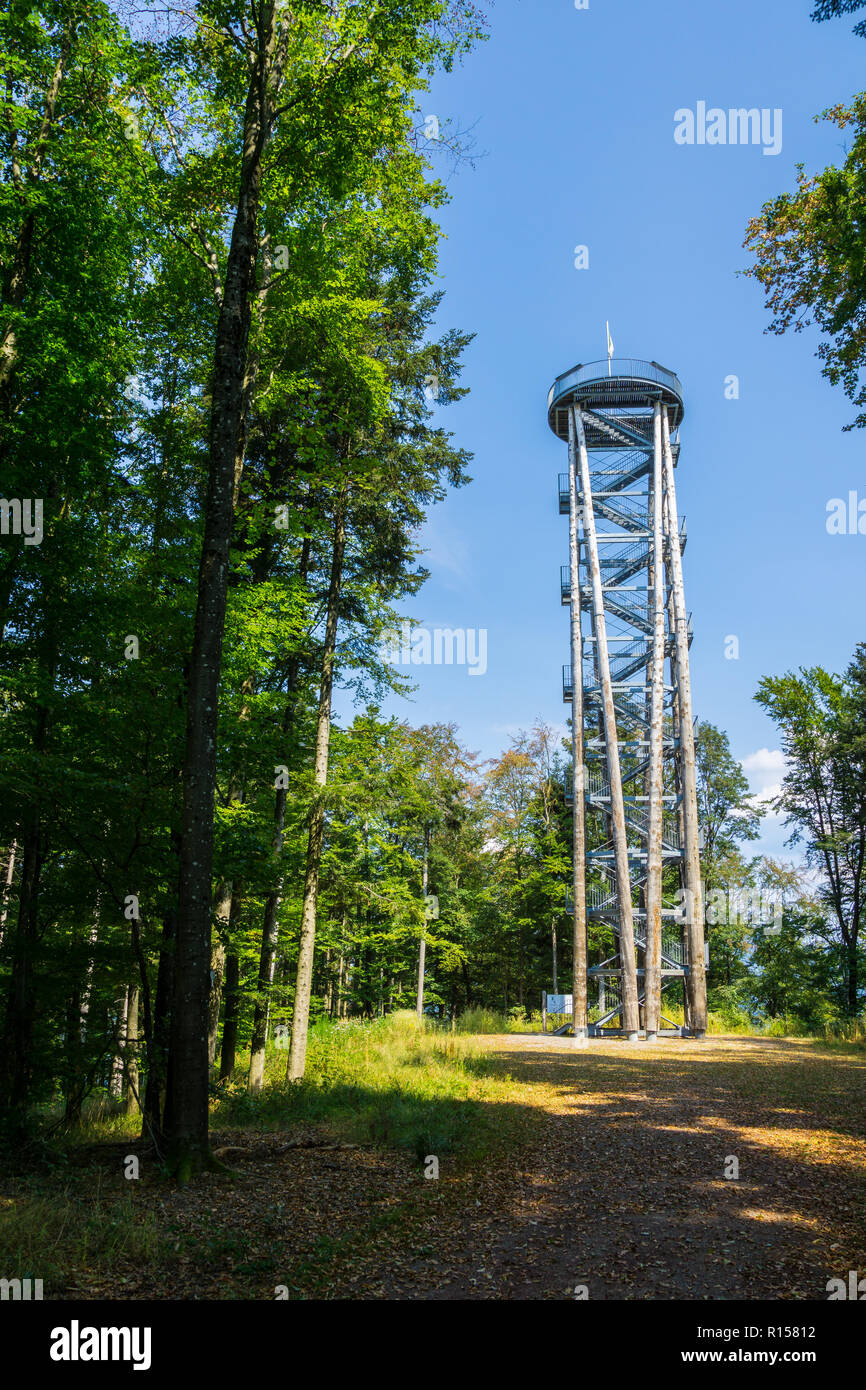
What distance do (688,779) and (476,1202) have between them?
20684 mm

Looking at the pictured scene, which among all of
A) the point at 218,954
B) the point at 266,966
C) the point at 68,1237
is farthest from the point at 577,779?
the point at 68,1237

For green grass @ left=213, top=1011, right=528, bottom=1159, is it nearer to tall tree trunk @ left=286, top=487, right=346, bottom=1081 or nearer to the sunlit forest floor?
the sunlit forest floor

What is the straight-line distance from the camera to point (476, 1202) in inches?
247

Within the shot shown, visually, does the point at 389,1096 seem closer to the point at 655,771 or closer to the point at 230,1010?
the point at 230,1010

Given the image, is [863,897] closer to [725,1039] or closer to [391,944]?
[725,1039]

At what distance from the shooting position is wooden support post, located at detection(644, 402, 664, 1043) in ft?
77.0

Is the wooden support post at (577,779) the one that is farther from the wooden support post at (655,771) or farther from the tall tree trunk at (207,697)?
the tall tree trunk at (207,697)

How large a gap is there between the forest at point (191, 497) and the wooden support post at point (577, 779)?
353 inches

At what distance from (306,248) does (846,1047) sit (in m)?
20.3

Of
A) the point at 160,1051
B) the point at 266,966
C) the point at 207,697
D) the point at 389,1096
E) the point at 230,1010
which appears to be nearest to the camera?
the point at 207,697

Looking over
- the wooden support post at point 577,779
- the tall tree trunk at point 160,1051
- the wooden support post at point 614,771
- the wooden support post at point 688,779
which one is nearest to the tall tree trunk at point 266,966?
the tall tree trunk at point 160,1051

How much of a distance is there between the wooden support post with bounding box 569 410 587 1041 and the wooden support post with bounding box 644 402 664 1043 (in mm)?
2068

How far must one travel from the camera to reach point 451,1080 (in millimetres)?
12438
